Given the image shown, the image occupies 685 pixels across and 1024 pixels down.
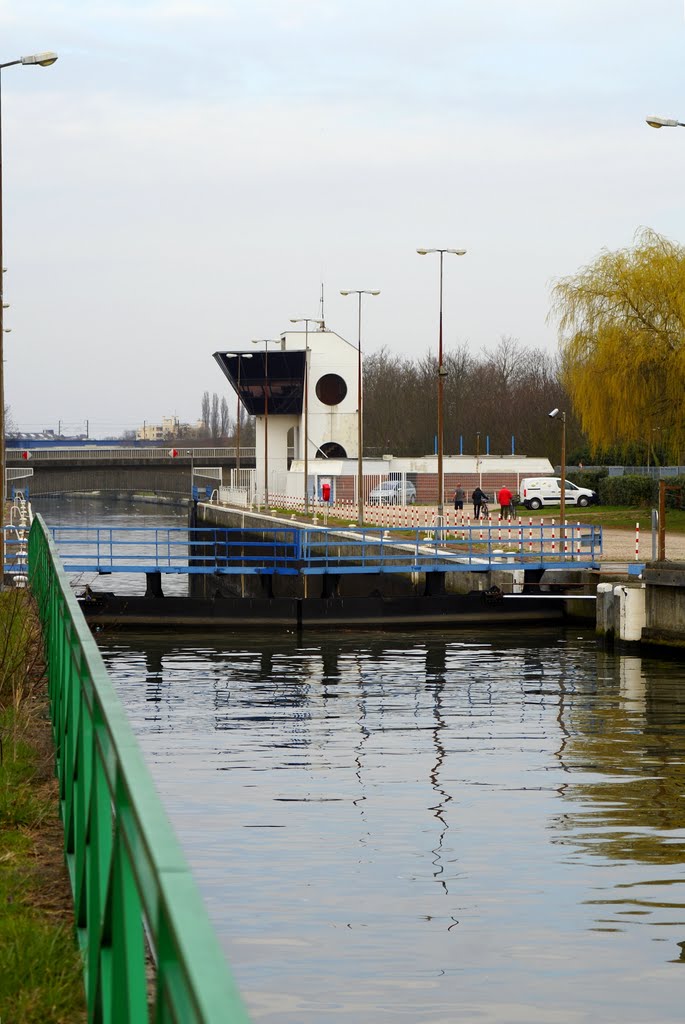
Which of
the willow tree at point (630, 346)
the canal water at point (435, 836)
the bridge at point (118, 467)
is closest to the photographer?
the canal water at point (435, 836)

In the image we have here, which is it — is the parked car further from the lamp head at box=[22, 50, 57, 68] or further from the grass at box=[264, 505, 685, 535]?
the lamp head at box=[22, 50, 57, 68]

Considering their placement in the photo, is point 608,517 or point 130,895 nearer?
point 130,895

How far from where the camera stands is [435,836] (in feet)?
43.6

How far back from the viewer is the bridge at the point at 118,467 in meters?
99.7

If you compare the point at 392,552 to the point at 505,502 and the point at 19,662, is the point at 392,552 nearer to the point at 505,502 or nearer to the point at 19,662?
the point at 505,502

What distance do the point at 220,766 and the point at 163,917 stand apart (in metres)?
15.2

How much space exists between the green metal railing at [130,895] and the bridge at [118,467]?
86672 millimetres

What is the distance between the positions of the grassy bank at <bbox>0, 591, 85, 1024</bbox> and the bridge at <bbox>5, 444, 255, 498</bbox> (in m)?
→ 80.6

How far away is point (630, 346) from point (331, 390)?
133 ft

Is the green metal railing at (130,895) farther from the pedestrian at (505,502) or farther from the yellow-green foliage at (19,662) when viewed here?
the pedestrian at (505,502)

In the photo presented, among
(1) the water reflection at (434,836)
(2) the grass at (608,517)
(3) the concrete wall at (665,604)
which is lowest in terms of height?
(1) the water reflection at (434,836)

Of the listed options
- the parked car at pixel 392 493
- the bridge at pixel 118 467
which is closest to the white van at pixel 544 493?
the parked car at pixel 392 493

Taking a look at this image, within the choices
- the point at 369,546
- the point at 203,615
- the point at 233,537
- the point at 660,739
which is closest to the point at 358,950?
the point at 660,739

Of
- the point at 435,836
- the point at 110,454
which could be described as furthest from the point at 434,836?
the point at 110,454
